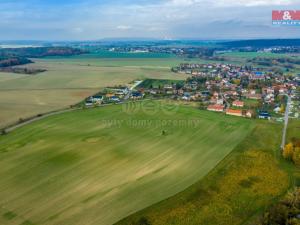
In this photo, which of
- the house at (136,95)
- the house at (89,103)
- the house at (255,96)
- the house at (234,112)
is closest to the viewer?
the house at (234,112)

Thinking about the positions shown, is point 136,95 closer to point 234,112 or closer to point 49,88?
point 49,88

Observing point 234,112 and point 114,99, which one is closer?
point 234,112

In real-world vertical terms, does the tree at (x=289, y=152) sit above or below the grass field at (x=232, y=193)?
above

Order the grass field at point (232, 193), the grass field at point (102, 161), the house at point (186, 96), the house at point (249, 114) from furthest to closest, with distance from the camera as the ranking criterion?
the house at point (186, 96) < the house at point (249, 114) < the grass field at point (102, 161) < the grass field at point (232, 193)

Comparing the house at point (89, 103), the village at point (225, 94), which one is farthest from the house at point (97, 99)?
the house at point (89, 103)

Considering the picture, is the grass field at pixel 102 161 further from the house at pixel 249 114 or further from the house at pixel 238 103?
the house at pixel 238 103

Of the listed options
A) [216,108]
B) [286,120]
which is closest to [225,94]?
[216,108]

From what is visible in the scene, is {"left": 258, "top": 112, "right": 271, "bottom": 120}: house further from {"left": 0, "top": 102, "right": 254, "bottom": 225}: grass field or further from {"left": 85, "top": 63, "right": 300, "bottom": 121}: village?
→ {"left": 0, "top": 102, "right": 254, "bottom": 225}: grass field
